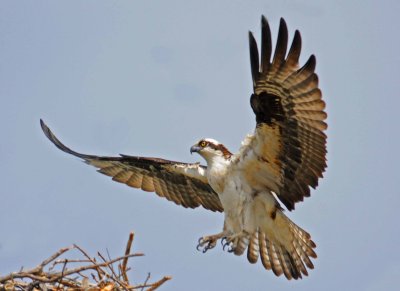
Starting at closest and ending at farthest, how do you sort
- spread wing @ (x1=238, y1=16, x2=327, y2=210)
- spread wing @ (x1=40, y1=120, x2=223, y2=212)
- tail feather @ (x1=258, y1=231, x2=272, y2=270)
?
spread wing @ (x1=238, y1=16, x2=327, y2=210) < tail feather @ (x1=258, y1=231, x2=272, y2=270) < spread wing @ (x1=40, y1=120, x2=223, y2=212)

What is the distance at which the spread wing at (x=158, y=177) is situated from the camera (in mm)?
12461

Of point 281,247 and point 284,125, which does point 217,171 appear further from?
point 281,247

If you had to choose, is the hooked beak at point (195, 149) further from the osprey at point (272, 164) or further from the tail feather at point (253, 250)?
the tail feather at point (253, 250)

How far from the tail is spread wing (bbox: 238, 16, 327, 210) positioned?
323 millimetres

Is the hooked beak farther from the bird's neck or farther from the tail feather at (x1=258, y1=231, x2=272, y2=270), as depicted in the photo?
the tail feather at (x1=258, y1=231, x2=272, y2=270)

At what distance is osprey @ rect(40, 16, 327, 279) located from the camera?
10.5 metres

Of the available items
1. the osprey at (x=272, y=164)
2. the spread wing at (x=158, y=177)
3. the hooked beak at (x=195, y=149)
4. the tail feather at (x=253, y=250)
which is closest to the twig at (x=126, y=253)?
the osprey at (x=272, y=164)

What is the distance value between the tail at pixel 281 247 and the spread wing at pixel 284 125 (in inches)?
12.7

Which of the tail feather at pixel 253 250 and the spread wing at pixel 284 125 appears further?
the tail feather at pixel 253 250

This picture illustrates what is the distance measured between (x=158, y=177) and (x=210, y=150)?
1573 millimetres

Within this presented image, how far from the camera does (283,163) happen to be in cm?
1117

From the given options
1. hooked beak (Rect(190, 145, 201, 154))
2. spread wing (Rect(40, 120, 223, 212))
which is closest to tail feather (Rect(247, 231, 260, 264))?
spread wing (Rect(40, 120, 223, 212))

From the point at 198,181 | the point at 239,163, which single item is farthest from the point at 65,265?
the point at 198,181

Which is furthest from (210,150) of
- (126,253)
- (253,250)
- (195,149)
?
(126,253)
